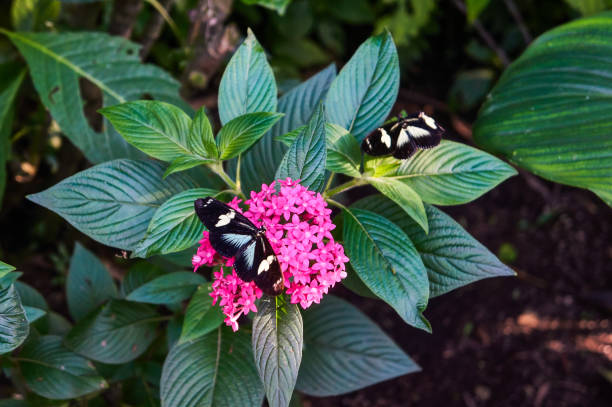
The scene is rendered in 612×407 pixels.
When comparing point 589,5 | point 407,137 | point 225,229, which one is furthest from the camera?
point 589,5

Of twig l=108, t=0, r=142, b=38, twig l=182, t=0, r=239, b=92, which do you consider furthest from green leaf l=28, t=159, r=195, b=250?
twig l=108, t=0, r=142, b=38

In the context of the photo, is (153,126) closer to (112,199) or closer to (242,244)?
(112,199)

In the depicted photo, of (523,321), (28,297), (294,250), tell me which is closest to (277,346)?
(294,250)

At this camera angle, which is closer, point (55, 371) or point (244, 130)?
point (244, 130)

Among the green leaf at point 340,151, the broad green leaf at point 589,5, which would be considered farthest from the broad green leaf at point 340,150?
the broad green leaf at point 589,5

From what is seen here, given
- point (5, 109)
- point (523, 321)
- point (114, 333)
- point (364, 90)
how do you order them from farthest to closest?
point (523, 321), point (5, 109), point (114, 333), point (364, 90)

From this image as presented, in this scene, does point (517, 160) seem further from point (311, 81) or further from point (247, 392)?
point (247, 392)
